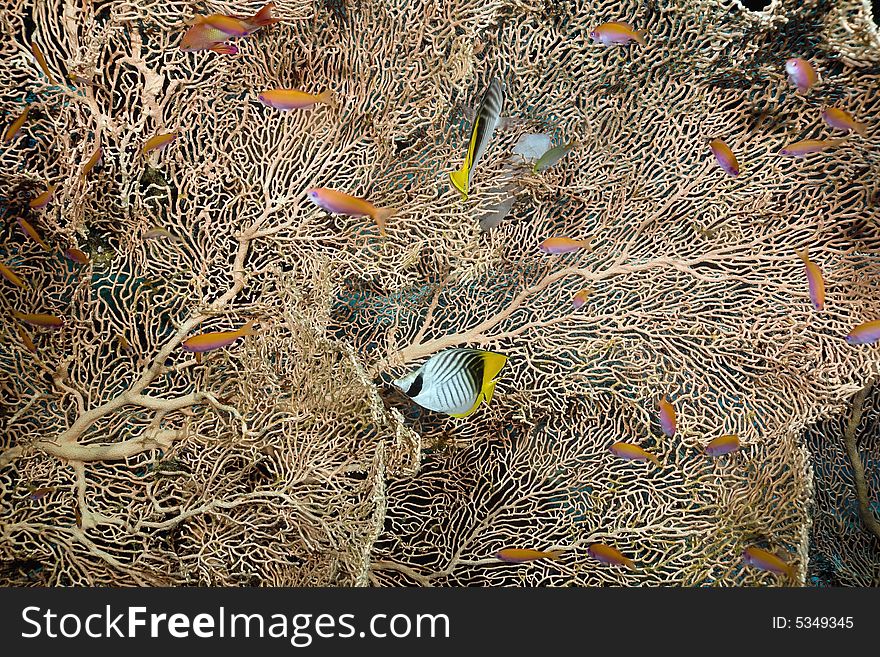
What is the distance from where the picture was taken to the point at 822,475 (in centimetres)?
391

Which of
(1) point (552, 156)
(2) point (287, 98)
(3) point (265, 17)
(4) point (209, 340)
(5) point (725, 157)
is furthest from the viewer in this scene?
(1) point (552, 156)

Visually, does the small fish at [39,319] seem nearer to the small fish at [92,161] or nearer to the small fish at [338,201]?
the small fish at [92,161]

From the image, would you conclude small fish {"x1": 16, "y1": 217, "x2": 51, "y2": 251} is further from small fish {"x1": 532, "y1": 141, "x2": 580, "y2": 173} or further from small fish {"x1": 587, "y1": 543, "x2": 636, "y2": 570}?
small fish {"x1": 587, "y1": 543, "x2": 636, "y2": 570}

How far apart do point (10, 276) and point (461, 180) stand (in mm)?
2088

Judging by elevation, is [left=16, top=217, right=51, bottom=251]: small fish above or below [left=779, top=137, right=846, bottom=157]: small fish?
below

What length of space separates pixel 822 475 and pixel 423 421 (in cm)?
280

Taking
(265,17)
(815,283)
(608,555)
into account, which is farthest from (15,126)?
(815,283)

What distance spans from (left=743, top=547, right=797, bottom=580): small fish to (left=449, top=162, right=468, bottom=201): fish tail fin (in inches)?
88.7

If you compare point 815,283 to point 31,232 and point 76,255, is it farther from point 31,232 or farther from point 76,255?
point 31,232

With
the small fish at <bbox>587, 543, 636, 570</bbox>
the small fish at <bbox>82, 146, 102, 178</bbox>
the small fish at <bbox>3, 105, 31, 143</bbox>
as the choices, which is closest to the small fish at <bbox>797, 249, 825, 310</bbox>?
the small fish at <bbox>587, 543, 636, 570</bbox>

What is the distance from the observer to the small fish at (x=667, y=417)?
113 inches

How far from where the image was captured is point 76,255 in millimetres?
2756

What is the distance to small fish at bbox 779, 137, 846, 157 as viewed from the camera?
2.76 meters

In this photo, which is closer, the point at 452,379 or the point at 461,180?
the point at 452,379
